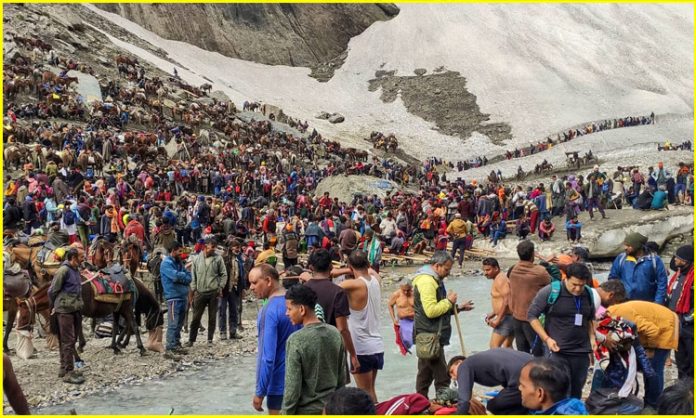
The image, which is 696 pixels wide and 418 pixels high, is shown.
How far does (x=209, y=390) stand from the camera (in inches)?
303

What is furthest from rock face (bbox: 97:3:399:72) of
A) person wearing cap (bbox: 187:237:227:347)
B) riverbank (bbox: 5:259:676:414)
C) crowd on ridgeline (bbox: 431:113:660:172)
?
riverbank (bbox: 5:259:676:414)

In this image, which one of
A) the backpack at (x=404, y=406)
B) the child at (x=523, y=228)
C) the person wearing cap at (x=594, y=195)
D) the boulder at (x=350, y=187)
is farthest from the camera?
the boulder at (x=350, y=187)

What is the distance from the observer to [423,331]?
592cm

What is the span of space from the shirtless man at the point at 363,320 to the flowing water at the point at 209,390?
4.74 ft

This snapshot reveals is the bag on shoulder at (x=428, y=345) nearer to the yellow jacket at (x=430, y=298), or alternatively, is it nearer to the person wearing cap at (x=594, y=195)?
the yellow jacket at (x=430, y=298)

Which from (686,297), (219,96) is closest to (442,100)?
(219,96)

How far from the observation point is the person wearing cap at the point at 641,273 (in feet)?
21.9

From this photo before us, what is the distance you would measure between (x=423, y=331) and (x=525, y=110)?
169ft

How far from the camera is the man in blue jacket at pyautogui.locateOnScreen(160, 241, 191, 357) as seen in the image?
889 centimetres

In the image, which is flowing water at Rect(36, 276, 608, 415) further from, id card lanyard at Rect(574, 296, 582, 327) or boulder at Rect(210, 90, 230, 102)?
boulder at Rect(210, 90, 230, 102)

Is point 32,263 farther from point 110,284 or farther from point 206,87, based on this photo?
point 206,87

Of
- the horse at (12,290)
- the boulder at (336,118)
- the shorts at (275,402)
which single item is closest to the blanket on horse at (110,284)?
the horse at (12,290)

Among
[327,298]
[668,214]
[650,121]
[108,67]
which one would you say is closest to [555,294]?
[327,298]

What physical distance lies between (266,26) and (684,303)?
66234 millimetres
